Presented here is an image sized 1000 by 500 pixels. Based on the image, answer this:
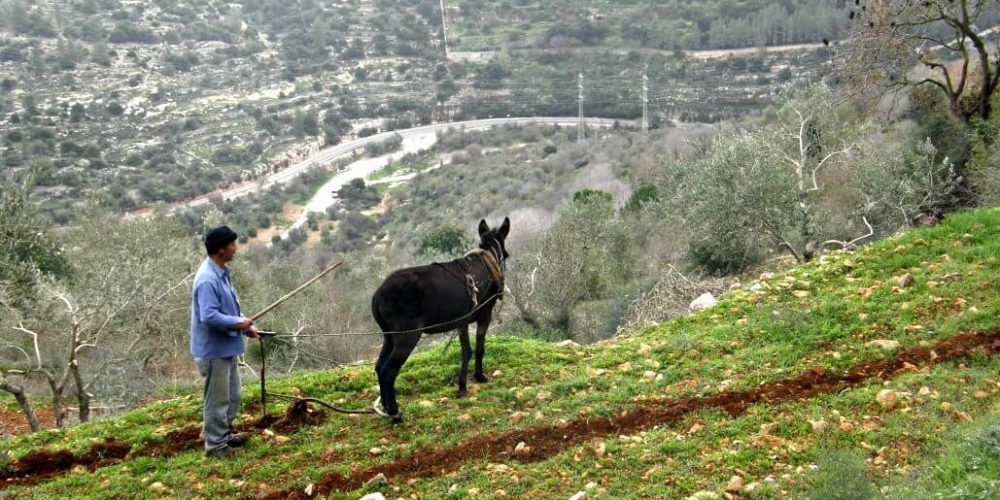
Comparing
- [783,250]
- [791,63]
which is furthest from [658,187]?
[791,63]

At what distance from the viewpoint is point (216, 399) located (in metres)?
7.63

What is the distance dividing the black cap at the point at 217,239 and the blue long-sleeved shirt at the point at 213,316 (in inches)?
7.1

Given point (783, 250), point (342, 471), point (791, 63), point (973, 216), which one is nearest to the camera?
point (342, 471)

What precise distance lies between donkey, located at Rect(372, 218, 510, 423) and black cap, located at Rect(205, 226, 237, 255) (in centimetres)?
181

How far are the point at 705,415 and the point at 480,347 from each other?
123 inches

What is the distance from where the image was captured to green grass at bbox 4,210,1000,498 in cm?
678

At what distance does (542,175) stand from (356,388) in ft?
179

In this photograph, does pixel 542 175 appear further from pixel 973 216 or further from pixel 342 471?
pixel 342 471

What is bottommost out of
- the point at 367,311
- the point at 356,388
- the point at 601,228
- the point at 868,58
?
the point at 367,311

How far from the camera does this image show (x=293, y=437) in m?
8.17

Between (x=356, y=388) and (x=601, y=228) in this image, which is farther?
(x=601, y=228)

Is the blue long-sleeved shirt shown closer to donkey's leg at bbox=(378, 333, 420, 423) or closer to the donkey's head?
donkey's leg at bbox=(378, 333, 420, 423)

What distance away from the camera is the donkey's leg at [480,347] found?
9500mm

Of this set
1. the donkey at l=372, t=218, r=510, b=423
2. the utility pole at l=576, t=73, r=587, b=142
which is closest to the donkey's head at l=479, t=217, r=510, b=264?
the donkey at l=372, t=218, r=510, b=423
